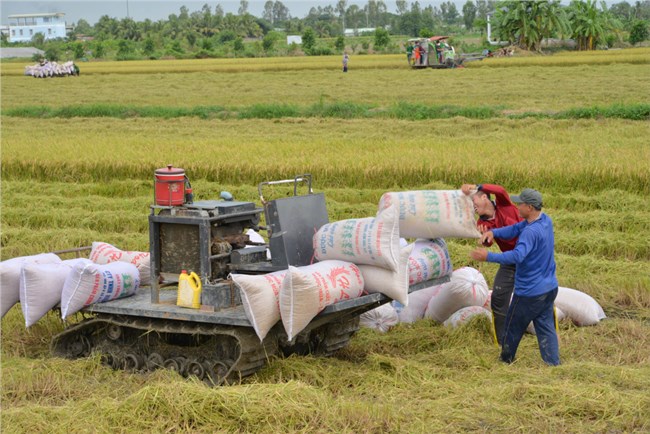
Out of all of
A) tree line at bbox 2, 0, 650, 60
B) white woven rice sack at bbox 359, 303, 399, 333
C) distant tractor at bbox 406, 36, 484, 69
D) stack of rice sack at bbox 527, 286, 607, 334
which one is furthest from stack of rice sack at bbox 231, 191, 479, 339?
tree line at bbox 2, 0, 650, 60

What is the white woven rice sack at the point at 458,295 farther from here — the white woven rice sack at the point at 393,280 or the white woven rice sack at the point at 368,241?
the white woven rice sack at the point at 368,241

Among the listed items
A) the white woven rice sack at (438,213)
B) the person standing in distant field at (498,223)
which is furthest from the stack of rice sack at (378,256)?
the person standing in distant field at (498,223)

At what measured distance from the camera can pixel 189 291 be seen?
672cm

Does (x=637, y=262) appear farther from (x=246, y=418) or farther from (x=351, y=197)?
(x=246, y=418)

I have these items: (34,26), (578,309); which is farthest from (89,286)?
(34,26)

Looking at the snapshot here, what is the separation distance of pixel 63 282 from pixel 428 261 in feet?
9.47

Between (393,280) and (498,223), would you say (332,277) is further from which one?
(498,223)

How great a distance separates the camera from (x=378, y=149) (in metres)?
17.1

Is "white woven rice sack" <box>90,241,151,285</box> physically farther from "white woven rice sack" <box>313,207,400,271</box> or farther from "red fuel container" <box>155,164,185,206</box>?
"white woven rice sack" <box>313,207,400,271</box>

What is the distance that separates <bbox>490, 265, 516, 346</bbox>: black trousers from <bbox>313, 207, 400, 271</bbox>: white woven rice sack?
3.69 feet

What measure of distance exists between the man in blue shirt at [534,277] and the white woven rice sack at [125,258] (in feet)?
9.10

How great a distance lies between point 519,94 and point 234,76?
652 inches

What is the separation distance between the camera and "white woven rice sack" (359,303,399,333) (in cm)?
Answer: 801

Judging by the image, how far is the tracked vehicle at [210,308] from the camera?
660 cm
